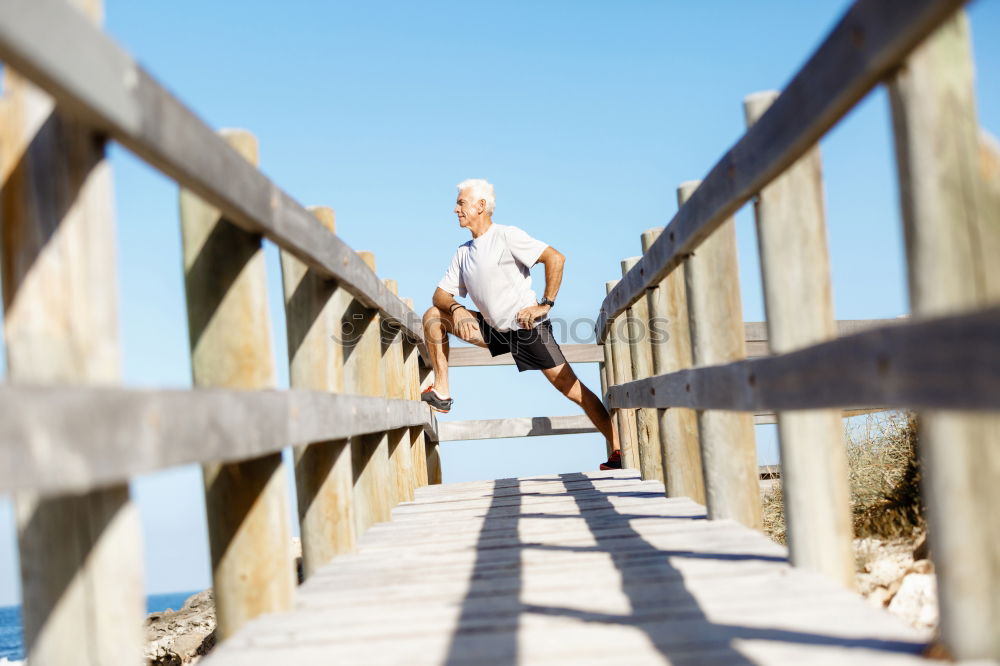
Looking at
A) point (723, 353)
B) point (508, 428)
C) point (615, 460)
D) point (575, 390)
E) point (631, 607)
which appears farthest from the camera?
point (508, 428)

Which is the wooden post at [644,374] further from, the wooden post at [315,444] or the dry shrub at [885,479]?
the wooden post at [315,444]

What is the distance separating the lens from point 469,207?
621cm

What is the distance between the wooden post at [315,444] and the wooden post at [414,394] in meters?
2.38

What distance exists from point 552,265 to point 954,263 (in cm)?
443

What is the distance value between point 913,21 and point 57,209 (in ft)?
4.71

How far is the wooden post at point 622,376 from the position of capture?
6324 mm

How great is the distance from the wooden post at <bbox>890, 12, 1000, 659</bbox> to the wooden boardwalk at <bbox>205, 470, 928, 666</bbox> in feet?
0.67

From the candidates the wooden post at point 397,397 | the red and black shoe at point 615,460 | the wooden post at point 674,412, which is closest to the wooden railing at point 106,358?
the wooden post at point 674,412

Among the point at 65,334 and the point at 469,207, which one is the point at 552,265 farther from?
the point at 65,334

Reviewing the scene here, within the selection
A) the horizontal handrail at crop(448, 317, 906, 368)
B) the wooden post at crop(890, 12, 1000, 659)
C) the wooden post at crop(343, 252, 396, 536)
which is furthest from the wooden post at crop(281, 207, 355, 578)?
the horizontal handrail at crop(448, 317, 906, 368)

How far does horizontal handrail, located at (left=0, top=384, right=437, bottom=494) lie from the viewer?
1.21 meters

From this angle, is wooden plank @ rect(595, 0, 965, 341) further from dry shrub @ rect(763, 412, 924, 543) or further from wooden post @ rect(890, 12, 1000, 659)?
dry shrub @ rect(763, 412, 924, 543)

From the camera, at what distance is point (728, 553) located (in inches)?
121

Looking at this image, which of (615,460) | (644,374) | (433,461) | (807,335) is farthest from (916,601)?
(433,461)
